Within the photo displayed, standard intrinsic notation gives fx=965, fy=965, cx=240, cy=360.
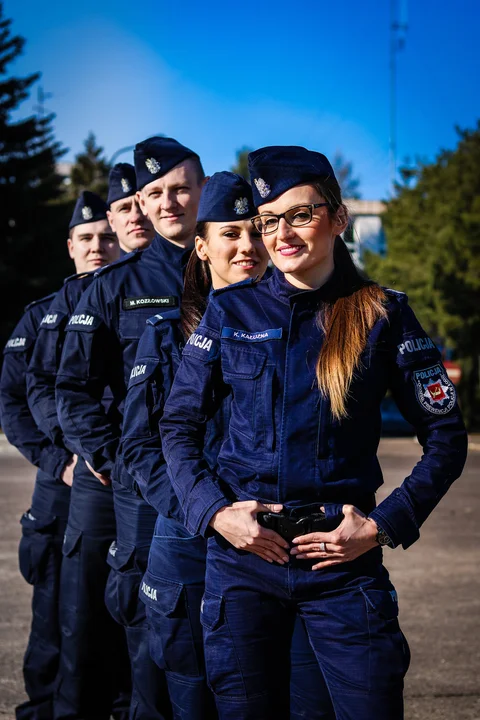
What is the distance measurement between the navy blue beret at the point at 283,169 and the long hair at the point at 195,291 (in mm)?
636

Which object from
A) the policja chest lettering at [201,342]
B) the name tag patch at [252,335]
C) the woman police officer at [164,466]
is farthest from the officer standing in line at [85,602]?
the name tag patch at [252,335]

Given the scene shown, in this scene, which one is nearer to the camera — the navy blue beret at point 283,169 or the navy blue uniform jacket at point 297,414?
the navy blue uniform jacket at point 297,414

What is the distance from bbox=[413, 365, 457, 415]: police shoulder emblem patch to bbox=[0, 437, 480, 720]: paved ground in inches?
97.8

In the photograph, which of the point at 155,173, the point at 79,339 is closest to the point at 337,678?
the point at 79,339

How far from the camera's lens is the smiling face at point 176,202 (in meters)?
3.79

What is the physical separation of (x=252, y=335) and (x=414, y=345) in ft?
1.40

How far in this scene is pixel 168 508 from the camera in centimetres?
287

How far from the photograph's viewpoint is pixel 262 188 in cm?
263

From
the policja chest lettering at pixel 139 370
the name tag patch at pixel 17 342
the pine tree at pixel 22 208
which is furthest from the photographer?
the pine tree at pixel 22 208

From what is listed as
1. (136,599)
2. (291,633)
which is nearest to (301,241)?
(291,633)

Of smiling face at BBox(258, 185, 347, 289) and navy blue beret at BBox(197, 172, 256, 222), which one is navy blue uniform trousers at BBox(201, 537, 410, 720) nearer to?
smiling face at BBox(258, 185, 347, 289)

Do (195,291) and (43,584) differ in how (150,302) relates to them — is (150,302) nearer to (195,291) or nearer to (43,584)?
(195,291)

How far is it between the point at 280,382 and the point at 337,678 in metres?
0.75

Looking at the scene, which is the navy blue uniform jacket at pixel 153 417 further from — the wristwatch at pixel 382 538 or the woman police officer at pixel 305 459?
the wristwatch at pixel 382 538
